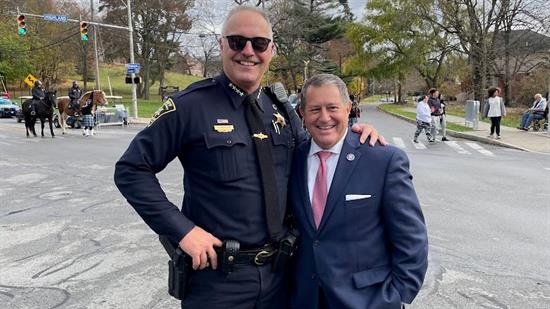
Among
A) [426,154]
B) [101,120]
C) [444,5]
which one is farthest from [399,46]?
[426,154]

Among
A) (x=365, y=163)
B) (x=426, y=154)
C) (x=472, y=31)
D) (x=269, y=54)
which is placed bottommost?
(x=426, y=154)

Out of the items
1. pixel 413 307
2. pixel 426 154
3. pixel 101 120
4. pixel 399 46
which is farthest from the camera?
pixel 399 46

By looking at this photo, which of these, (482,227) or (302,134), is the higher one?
(302,134)

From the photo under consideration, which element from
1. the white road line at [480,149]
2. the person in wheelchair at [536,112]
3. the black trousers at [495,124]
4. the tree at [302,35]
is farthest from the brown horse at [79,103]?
the tree at [302,35]

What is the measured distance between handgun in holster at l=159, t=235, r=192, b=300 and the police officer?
5 cm

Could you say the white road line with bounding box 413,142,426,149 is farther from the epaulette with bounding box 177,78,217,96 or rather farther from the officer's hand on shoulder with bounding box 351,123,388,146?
the epaulette with bounding box 177,78,217,96

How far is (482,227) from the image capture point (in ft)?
19.4

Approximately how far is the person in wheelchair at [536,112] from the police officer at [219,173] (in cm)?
2020

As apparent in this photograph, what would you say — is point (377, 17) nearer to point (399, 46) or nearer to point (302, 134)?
point (399, 46)

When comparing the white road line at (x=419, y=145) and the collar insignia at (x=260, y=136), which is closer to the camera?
the collar insignia at (x=260, y=136)

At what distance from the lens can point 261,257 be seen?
2.11 metres

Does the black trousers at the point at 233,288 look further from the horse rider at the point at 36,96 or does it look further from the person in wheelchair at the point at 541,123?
the person in wheelchair at the point at 541,123

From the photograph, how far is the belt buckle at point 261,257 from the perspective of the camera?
2.10 metres

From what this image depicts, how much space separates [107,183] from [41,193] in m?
1.11
